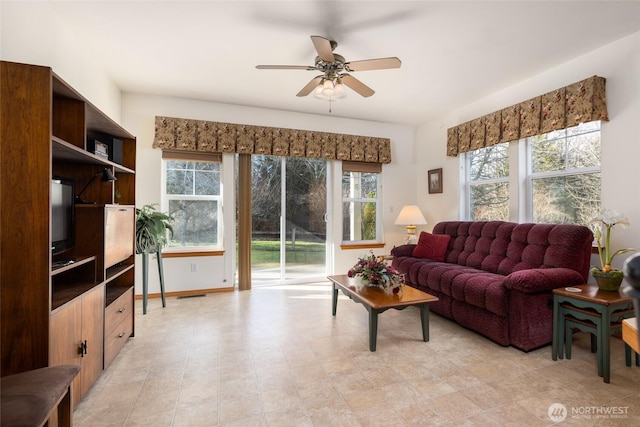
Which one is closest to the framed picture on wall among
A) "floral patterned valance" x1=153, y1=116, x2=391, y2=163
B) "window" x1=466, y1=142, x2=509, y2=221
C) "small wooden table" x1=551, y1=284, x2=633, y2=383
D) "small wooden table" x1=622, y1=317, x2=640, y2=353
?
"window" x1=466, y1=142, x2=509, y2=221

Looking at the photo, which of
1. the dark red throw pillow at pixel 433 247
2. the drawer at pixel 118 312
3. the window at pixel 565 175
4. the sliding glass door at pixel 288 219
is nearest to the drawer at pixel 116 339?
the drawer at pixel 118 312

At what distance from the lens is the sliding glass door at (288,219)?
4363mm

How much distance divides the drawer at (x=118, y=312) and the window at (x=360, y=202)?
308cm

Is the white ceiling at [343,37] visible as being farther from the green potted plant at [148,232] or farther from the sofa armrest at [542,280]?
the sofa armrest at [542,280]

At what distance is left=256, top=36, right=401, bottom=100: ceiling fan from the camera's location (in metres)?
2.25

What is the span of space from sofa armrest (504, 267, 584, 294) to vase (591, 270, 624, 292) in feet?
0.71

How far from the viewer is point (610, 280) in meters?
2.08

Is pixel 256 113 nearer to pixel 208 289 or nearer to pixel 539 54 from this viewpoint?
pixel 208 289

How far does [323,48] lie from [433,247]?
2.73 m

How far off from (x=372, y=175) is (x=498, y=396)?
3.70m

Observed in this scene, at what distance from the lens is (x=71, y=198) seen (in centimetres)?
191

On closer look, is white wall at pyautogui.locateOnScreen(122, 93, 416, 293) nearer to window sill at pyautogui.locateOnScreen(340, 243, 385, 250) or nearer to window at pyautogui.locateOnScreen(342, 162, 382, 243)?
window sill at pyautogui.locateOnScreen(340, 243, 385, 250)

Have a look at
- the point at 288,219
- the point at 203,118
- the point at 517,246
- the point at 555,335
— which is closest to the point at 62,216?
the point at 203,118

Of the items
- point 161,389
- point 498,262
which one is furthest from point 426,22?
point 161,389
